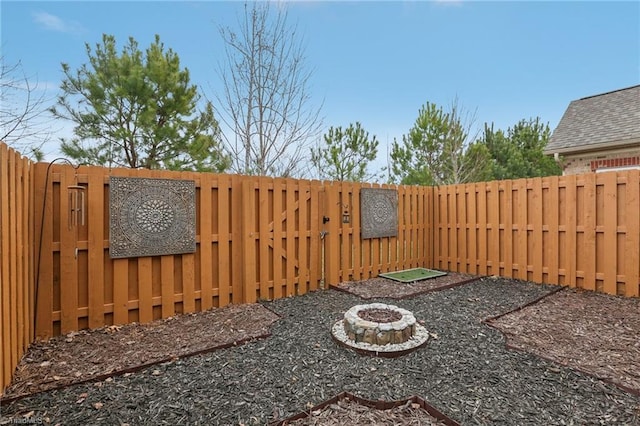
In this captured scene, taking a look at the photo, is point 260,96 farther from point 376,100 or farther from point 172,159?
point 376,100

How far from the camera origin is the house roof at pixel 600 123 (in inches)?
261

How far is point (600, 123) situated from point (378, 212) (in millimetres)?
6670

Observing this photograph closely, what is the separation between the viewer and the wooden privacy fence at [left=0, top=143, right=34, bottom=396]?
192cm

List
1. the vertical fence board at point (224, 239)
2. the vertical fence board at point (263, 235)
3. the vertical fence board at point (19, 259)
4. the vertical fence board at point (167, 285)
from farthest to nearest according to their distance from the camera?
the vertical fence board at point (263, 235) → the vertical fence board at point (224, 239) → the vertical fence board at point (167, 285) → the vertical fence board at point (19, 259)

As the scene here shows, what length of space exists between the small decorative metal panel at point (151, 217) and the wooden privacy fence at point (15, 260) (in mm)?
652

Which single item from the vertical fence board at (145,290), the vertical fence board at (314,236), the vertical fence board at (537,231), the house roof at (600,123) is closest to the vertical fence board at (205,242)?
the vertical fence board at (145,290)

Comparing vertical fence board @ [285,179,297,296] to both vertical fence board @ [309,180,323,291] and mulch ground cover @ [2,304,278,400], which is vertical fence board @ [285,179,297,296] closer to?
vertical fence board @ [309,180,323,291]

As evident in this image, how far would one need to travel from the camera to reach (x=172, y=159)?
8.24 m

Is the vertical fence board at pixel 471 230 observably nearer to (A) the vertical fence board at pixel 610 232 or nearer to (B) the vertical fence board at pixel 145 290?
(A) the vertical fence board at pixel 610 232

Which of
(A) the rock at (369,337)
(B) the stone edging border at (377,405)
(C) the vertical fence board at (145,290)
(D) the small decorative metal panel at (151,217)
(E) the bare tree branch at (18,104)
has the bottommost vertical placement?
(B) the stone edging border at (377,405)

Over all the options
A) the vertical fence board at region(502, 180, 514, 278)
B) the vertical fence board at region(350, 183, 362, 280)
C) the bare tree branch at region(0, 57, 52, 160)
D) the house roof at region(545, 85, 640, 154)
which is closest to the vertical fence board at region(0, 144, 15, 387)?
the bare tree branch at region(0, 57, 52, 160)

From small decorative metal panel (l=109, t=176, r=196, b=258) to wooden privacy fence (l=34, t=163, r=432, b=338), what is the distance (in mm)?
92

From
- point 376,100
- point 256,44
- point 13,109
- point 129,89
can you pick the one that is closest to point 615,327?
point 256,44

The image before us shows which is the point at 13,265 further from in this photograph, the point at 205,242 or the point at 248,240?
the point at 248,240
